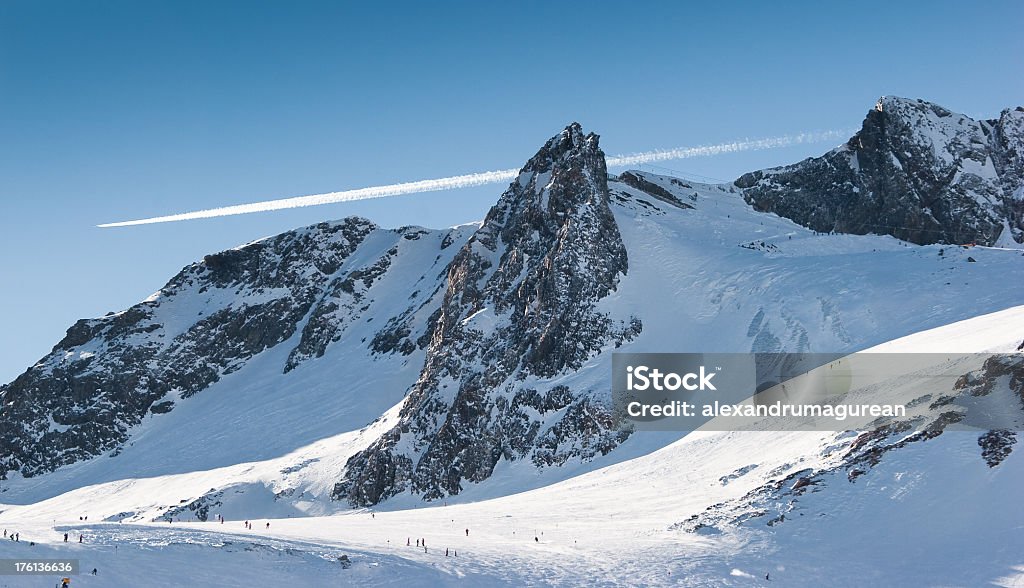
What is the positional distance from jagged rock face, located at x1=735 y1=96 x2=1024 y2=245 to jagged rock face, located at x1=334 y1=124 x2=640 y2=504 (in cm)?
4090

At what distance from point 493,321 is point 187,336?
73.6 m

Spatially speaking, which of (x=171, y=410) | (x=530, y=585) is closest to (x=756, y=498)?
(x=530, y=585)

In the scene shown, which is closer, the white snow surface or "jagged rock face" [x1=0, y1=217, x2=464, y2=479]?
the white snow surface

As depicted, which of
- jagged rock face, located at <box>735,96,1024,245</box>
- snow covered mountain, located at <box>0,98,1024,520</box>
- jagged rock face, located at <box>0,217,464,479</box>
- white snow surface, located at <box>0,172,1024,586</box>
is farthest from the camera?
jagged rock face, located at <box>0,217,464,479</box>

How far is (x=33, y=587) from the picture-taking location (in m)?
39.0

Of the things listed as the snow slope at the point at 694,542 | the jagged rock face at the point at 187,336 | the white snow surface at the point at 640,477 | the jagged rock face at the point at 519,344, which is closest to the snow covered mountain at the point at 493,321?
the jagged rock face at the point at 519,344

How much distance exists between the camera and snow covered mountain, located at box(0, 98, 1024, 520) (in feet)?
297

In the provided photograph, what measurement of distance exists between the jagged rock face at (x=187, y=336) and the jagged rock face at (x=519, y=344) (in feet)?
150

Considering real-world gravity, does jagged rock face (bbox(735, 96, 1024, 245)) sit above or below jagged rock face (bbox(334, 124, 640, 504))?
above

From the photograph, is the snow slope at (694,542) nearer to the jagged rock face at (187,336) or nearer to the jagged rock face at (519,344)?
the jagged rock face at (519,344)

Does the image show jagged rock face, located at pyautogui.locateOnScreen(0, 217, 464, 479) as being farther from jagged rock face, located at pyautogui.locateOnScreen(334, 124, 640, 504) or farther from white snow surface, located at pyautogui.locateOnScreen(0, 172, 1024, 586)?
jagged rock face, located at pyautogui.locateOnScreen(334, 124, 640, 504)

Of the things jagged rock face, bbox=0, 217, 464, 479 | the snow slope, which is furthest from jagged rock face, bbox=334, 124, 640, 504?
jagged rock face, bbox=0, 217, 464, 479

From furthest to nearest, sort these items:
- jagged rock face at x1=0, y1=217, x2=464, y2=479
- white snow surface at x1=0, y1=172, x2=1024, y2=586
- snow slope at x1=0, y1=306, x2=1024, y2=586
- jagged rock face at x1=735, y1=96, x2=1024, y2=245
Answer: jagged rock face at x1=0, y1=217, x2=464, y2=479 < jagged rock face at x1=735, y1=96, x2=1024, y2=245 < white snow surface at x1=0, y1=172, x2=1024, y2=586 < snow slope at x1=0, y1=306, x2=1024, y2=586

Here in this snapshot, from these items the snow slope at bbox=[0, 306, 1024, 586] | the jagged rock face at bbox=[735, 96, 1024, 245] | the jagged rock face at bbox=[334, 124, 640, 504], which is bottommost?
the snow slope at bbox=[0, 306, 1024, 586]
